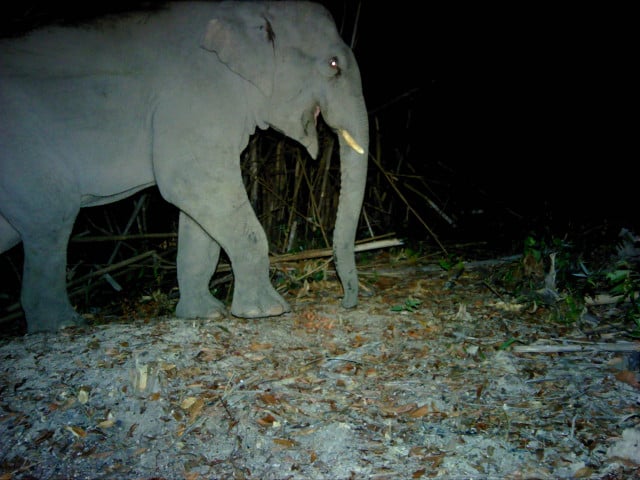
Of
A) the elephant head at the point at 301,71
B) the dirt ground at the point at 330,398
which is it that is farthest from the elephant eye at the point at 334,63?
the dirt ground at the point at 330,398

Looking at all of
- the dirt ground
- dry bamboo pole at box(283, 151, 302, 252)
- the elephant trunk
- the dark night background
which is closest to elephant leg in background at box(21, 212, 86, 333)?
the dirt ground

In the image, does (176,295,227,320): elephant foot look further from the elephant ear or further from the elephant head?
the elephant ear

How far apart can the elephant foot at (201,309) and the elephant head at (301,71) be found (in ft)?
3.27

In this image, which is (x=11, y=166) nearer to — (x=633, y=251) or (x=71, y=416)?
(x=71, y=416)

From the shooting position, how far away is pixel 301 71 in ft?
12.1

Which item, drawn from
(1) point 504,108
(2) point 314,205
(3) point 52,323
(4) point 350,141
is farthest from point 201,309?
(1) point 504,108

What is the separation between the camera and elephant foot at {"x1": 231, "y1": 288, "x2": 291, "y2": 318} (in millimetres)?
3840

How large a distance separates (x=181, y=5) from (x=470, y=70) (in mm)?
5591

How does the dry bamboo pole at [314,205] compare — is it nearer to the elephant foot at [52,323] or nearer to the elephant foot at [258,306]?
the elephant foot at [258,306]

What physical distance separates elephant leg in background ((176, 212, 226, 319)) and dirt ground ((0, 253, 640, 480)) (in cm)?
19

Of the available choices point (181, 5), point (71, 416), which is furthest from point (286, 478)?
point (181, 5)

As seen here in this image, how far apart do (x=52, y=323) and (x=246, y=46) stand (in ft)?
7.29

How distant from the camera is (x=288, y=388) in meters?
3.03

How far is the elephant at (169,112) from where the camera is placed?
3.58 metres
